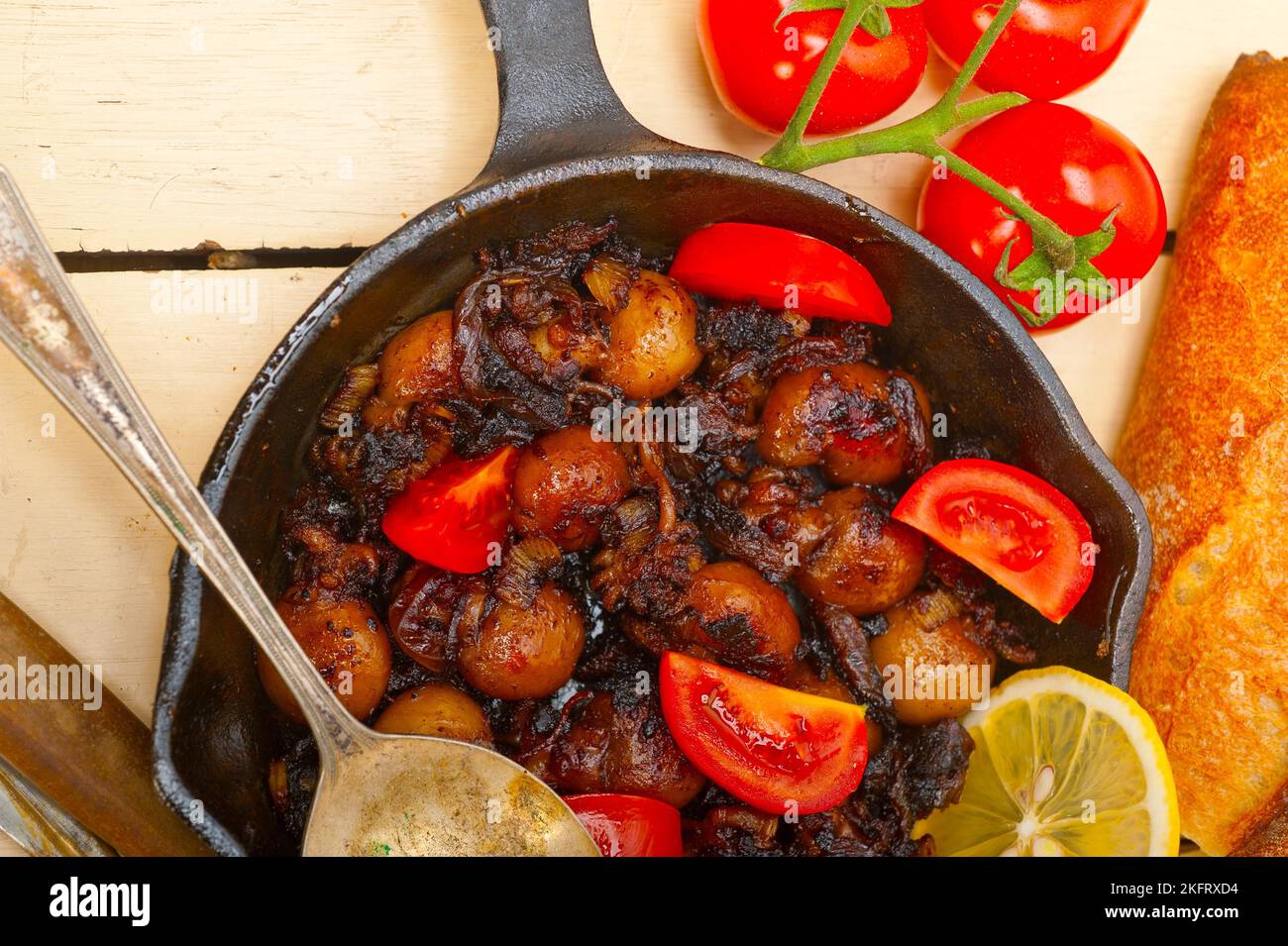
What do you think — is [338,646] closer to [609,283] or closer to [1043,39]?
[609,283]

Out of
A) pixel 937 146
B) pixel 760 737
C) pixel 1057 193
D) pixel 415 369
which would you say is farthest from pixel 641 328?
pixel 1057 193

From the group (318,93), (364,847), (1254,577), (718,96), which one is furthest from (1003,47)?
(364,847)

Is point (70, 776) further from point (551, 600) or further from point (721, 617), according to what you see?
point (721, 617)

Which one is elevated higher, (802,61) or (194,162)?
(802,61)

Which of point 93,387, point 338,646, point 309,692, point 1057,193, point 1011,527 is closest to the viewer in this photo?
point 93,387

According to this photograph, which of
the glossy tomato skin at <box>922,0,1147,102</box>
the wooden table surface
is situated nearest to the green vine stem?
the glossy tomato skin at <box>922,0,1147,102</box>

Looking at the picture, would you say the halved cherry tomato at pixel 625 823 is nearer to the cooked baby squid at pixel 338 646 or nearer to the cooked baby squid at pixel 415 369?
the cooked baby squid at pixel 338 646

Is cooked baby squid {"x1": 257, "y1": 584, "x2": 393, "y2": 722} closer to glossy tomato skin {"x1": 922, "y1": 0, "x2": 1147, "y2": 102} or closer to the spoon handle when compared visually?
the spoon handle

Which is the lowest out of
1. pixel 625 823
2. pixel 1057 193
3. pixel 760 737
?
pixel 625 823
